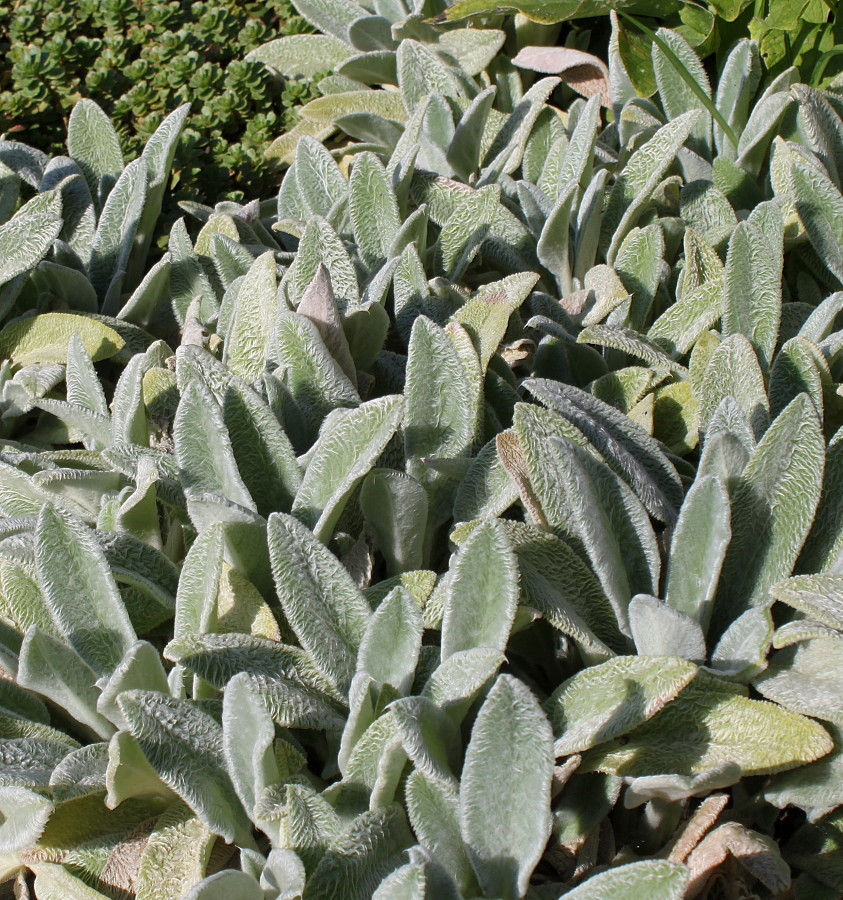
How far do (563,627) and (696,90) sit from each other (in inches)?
59.2

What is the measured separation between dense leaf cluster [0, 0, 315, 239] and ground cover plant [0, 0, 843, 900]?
905 mm

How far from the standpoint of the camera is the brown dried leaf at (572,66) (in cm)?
265

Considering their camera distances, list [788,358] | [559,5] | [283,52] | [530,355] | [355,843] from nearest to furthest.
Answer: [355,843]
[788,358]
[530,355]
[559,5]
[283,52]

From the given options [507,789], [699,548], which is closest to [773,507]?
[699,548]

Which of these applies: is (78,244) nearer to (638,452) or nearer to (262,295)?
(262,295)

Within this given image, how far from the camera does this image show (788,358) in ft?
5.08

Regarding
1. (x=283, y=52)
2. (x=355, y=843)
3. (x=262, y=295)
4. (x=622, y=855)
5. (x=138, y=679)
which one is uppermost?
(x=283, y=52)

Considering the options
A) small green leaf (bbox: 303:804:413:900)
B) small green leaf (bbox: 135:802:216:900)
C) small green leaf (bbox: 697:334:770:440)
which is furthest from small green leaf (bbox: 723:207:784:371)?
small green leaf (bbox: 135:802:216:900)

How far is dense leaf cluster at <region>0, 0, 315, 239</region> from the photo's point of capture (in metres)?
2.75

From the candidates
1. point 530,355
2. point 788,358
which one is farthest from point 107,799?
point 788,358

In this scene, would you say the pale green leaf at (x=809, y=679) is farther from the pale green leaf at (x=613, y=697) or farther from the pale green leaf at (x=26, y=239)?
the pale green leaf at (x=26, y=239)

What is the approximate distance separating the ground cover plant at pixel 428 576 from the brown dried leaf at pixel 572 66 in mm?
809

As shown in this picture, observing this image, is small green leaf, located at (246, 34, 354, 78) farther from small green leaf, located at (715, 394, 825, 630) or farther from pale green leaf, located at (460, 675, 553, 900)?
pale green leaf, located at (460, 675, 553, 900)

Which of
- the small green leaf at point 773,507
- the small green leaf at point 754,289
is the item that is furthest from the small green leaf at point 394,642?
the small green leaf at point 754,289
